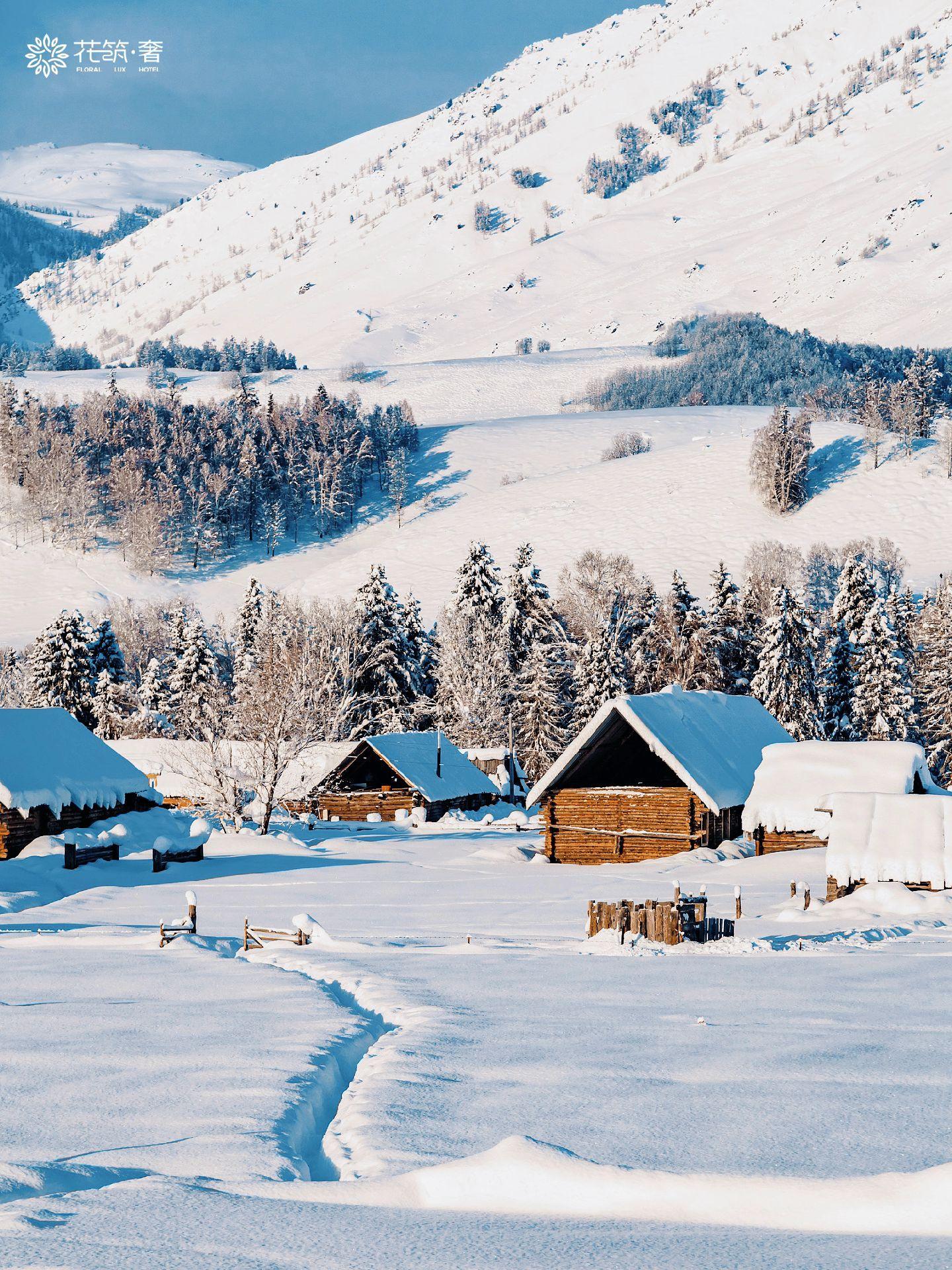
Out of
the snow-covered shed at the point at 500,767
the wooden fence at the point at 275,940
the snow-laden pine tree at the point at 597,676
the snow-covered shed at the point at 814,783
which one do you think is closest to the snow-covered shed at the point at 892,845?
the snow-covered shed at the point at 814,783

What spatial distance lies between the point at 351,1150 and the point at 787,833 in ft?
95.0

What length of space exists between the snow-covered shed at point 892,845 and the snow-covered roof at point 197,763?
20223mm

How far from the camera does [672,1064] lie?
31.2 ft

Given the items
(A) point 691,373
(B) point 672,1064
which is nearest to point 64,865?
(B) point 672,1064

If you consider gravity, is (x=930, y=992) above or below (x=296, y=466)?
below

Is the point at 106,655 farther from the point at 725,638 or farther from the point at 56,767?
the point at 56,767

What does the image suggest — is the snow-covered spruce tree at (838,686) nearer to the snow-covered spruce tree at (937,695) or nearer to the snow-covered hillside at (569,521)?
the snow-covered spruce tree at (937,695)

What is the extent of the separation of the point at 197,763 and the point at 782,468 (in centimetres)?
7593

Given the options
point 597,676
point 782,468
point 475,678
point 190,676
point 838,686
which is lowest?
point 838,686

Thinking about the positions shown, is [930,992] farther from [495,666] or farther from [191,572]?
[191,572]

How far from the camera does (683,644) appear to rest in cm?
6875

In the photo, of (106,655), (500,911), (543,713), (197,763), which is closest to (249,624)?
(106,655)

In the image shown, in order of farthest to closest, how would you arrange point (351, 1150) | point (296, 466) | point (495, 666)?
point (296, 466)
point (495, 666)
point (351, 1150)

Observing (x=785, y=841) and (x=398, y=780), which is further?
(x=398, y=780)
